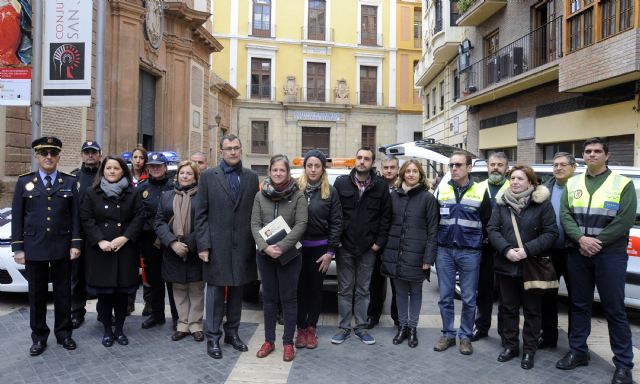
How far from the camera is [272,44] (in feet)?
127

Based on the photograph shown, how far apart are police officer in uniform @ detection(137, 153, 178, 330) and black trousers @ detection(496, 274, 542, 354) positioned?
3.47m

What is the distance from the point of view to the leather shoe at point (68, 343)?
5051 mm

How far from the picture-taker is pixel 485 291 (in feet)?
18.0

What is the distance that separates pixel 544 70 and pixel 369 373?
40.0 ft

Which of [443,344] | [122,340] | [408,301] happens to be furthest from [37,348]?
[443,344]

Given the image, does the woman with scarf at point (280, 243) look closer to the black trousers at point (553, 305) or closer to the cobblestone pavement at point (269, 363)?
the cobblestone pavement at point (269, 363)

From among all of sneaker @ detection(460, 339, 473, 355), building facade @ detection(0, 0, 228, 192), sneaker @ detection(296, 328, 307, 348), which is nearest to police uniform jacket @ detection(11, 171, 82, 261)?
sneaker @ detection(296, 328, 307, 348)

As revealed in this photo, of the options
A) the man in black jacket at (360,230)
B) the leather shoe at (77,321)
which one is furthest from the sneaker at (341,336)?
the leather shoe at (77,321)

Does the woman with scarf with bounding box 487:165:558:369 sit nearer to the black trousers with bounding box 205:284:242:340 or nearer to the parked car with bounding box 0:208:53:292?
the black trousers with bounding box 205:284:242:340

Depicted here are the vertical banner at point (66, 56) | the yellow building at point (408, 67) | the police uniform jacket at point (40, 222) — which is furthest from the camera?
the yellow building at point (408, 67)

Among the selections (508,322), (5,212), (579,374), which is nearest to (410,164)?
(508,322)

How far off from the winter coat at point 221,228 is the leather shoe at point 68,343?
1462mm

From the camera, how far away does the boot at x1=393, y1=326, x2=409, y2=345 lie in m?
5.35

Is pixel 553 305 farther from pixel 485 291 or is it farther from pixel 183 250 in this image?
pixel 183 250
